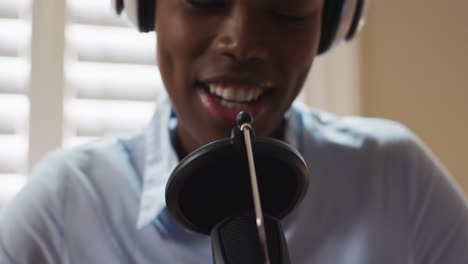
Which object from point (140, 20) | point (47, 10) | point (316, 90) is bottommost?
point (316, 90)

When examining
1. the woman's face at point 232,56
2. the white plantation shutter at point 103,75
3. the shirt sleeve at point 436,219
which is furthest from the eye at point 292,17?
the white plantation shutter at point 103,75

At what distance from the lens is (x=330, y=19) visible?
0.84 meters

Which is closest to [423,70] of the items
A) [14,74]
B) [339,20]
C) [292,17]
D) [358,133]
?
[358,133]

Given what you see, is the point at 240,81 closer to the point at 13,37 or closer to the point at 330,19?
the point at 330,19

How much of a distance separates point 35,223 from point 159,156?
0.19 meters

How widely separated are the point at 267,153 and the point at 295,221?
0.38m

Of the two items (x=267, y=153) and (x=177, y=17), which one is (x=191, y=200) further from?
(x=177, y=17)

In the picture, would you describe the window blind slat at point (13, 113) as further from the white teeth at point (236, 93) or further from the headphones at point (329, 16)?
the white teeth at point (236, 93)

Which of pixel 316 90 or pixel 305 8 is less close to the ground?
pixel 305 8

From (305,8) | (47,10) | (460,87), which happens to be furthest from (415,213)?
(47,10)

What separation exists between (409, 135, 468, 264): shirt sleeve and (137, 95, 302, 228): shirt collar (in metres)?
0.18

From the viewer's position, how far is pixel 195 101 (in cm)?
75

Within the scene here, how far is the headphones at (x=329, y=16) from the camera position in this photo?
806mm

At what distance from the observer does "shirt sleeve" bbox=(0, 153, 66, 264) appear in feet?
2.57
